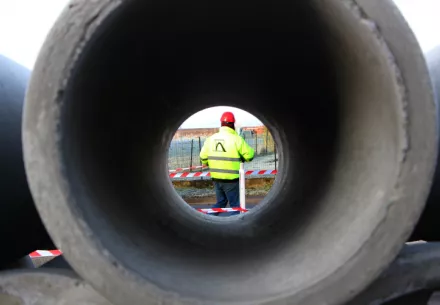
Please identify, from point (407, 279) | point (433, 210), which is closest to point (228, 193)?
point (433, 210)

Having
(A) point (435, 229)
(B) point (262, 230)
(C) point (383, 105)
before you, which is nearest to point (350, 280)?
(C) point (383, 105)

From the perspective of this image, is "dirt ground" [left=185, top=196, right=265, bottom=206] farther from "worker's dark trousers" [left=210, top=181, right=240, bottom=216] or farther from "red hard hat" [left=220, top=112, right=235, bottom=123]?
"red hard hat" [left=220, top=112, right=235, bottom=123]

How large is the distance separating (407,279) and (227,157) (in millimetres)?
4082

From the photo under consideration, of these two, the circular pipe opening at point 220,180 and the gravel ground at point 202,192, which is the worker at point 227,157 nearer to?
the circular pipe opening at point 220,180

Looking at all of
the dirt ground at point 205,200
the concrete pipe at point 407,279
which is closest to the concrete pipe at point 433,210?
the concrete pipe at point 407,279

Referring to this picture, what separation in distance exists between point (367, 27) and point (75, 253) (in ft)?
2.13

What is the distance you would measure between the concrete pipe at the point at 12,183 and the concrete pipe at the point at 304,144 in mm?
215

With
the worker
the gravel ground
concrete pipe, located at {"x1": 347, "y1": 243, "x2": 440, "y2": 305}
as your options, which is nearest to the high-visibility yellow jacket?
the worker

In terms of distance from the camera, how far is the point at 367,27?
2.54 ft

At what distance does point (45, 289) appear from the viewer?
0.99 meters

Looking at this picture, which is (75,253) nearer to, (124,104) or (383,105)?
(383,105)

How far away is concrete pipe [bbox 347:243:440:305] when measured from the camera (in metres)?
0.99

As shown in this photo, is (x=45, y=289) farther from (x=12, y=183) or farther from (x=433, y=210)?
(x=433, y=210)

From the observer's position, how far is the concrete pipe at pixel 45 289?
0.95 metres
